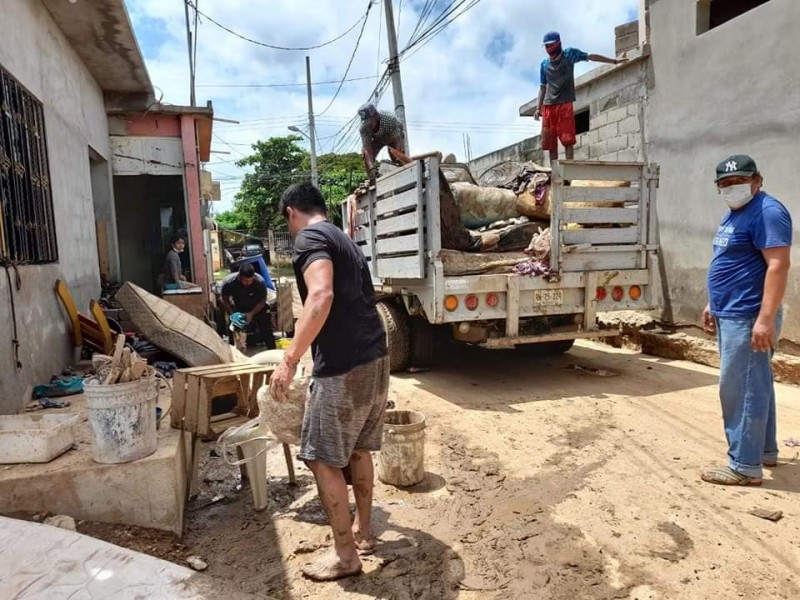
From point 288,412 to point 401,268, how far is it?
3028 mm

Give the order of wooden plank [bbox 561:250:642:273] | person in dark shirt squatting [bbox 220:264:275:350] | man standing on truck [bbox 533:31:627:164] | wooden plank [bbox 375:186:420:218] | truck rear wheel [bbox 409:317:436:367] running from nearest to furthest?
wooden plank [bbox 375:186:420:218]
wooden plank [bbox 561:250:642:273]
truck rear wheel [bbox 409:317:436:367]
man standing on truck [bbox 533:31:627:164]
person in dark shirt squatting [bbox 220:264:275:350]

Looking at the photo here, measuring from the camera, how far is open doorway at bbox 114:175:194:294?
40.3ft

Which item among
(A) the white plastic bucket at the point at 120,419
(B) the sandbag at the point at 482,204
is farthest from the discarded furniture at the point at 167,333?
(B) the sandbag at the point at 482,204

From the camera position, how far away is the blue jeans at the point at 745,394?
3.13 meters

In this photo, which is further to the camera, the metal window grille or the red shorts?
the red shorts

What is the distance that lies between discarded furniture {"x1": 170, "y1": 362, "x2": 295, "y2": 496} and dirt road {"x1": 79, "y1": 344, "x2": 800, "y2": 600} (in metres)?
0.30

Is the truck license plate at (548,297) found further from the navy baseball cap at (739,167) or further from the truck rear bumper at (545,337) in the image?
the navy baseball cap at (739,167)

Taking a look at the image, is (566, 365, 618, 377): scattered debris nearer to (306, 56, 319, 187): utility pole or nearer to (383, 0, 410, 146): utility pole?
(383, 0, 410, 146): utility pole

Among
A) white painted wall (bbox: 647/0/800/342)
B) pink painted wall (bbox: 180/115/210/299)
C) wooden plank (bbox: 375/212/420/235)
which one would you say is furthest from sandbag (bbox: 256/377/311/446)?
pink painted wall (bbox: 180/115/210/299)

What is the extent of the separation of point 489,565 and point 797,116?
16.9 ft

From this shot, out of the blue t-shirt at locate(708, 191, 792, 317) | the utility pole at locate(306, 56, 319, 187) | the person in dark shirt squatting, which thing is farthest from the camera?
the utility pole at locate(306, 56, 319, 187)

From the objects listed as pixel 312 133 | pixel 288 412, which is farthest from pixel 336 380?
pixel 312 133

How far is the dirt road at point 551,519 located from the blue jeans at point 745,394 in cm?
Result: 21

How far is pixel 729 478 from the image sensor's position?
319 cm
